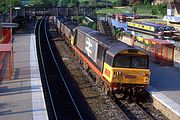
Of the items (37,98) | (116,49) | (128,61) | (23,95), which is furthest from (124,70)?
(23,95)

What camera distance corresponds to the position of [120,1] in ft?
424

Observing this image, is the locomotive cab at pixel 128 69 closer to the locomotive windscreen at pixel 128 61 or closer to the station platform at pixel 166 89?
the locomotive windscreen at pixel 128 61

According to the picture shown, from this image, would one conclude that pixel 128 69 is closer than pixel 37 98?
No

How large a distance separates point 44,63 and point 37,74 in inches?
324

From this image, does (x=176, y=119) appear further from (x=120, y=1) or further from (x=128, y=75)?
(x=120, y=1)

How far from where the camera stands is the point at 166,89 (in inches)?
790

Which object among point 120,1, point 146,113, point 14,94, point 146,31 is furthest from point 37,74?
point 120,1

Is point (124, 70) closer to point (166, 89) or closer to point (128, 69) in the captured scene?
point (128, 69)

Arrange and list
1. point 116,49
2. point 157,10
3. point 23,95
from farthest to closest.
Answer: point 157,10 → point 116,49 → point 23,95

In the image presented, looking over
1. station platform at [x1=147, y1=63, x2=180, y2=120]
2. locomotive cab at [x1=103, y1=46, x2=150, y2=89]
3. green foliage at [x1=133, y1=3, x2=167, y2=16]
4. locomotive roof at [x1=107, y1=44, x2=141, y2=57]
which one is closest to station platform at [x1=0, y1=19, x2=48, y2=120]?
locomotive cab at [x1=103, y1=46, x2=150, y2=89]

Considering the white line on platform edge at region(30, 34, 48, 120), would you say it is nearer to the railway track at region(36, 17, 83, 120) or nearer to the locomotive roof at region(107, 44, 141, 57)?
the railway track at region(36, 17, 83, 120)

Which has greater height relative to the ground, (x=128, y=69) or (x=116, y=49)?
(x=116, y=49)

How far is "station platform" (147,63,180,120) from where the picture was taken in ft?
54.5

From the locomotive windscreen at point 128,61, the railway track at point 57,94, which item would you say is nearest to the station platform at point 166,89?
the locomotive windscreen at point 128,61
